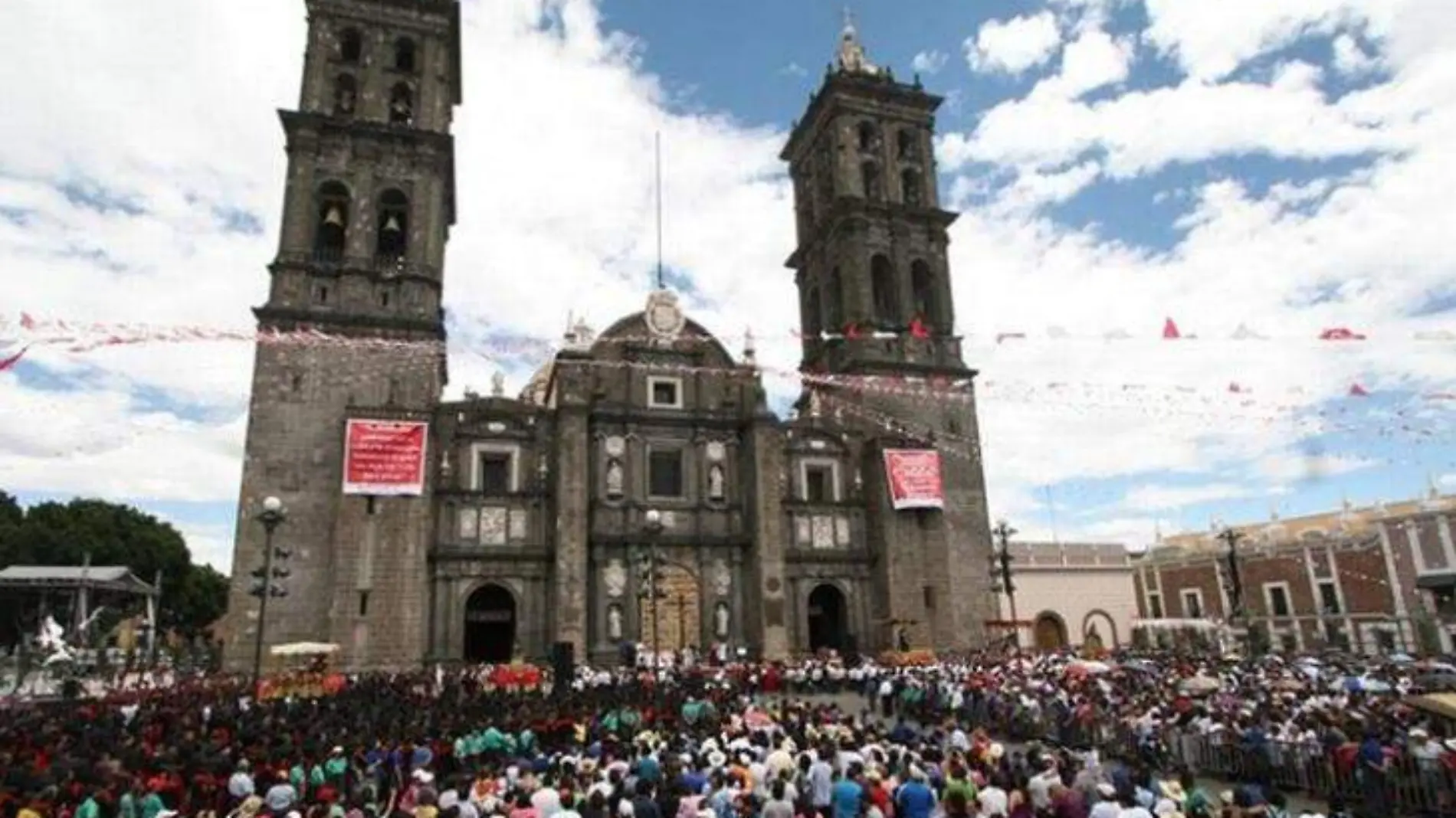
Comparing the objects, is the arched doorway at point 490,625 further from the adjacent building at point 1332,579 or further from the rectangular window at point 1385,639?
the rectangular window at point 1385,639

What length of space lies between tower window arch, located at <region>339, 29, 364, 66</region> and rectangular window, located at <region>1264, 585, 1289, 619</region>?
51255mm

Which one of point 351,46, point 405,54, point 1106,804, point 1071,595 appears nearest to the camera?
point 1106,804

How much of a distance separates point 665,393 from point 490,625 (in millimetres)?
10734

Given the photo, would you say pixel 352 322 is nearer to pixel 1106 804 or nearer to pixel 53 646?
pixel 53 646

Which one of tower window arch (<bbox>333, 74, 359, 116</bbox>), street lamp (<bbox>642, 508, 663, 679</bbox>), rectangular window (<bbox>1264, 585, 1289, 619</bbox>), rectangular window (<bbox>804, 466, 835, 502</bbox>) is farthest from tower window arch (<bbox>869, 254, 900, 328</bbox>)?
rectangular window (<bbox>1264, 585, 1289, 619</bbox>)

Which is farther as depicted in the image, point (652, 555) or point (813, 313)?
point (813, 313)

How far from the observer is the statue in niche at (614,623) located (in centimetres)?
3192

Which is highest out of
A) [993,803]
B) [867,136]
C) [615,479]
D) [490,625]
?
[867,136]

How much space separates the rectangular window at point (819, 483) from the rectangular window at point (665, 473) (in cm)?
510

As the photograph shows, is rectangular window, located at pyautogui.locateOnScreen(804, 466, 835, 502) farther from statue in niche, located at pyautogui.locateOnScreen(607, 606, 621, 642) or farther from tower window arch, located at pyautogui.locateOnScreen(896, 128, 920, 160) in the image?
tower window arch, located at pyautogui.locateOnScreen(896, 128, 920, 160)

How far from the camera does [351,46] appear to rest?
36031 millimetres

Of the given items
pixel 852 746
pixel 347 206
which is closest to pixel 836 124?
pixel 347 206

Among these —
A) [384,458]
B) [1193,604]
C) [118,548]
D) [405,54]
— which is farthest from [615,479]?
[1193,604]

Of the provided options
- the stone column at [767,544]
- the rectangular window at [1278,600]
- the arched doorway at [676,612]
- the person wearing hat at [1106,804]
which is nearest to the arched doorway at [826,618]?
the stone column at [767,544]
